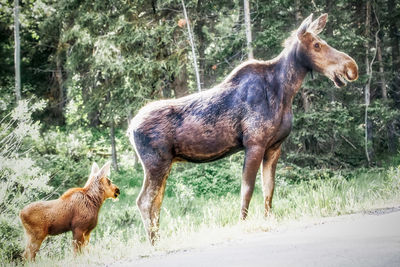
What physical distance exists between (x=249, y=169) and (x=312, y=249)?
173cm

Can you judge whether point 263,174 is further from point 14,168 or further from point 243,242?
point 14,168

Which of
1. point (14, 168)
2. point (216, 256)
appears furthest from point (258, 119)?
point (14, 168)

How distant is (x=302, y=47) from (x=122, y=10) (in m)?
8.99

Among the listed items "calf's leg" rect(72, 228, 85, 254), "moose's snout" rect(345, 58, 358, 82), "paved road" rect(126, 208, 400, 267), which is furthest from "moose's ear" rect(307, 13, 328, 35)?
"calf's leg" rect(72, 228, 85, 254)

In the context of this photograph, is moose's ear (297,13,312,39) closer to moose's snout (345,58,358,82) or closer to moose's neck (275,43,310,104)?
moose's neck (275,43,310,104)

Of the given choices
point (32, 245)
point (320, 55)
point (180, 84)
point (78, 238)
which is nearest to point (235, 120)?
point (320, 55)

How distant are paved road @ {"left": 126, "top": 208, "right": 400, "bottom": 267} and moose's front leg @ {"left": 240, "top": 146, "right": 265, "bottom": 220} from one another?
74 cm

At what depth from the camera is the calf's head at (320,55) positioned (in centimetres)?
488

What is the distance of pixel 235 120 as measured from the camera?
16.1 ft

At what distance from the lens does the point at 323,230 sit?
3.88 m

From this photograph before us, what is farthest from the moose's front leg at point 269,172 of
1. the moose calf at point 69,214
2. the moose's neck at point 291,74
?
the moose calf at point 69,214

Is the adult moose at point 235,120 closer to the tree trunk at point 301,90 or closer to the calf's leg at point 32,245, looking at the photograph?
the calf's leg at point 32,245

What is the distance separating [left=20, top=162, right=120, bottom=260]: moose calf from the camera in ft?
14.1

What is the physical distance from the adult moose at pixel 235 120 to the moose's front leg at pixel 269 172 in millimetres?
36
